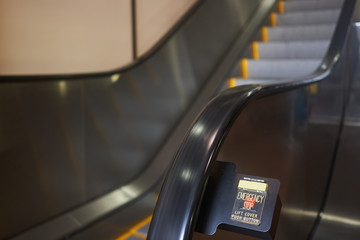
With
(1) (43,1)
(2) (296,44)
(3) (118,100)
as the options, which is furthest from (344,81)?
(1) (43,1)

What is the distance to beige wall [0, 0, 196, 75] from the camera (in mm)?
3205

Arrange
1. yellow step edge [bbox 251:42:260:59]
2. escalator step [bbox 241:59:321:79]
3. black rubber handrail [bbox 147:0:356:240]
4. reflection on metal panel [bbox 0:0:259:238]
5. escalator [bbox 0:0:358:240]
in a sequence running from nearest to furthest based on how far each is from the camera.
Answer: black rubber handrail [bbox 147:0:356:240] → escalator [bbox 0:0:358:240] → reflection on metal panel [bbox 0:0:259:238] → escalator step [bbox 241:59:321:79] → yellow step edge [bbox 251:42:260:59]

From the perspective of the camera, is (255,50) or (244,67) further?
(255,50)

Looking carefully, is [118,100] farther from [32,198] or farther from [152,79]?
[32,198]

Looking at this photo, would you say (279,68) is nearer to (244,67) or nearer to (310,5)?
(244,67)

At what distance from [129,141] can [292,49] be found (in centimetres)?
265

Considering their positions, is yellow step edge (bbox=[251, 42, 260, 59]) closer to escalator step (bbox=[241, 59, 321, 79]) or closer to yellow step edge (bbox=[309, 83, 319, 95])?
escalator step (bbox=[241, 59, 321, 79])

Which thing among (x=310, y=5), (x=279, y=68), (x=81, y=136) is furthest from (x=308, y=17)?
(x=81, y=136)

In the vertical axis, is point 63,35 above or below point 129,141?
above

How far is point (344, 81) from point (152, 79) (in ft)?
6.41

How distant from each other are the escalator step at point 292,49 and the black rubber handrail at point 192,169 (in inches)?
160

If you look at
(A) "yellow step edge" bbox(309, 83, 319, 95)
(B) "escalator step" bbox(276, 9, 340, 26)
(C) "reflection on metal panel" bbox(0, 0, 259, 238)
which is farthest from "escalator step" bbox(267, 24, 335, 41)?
(A) "yellow step edge" bbox(309, 83, 319, 95)

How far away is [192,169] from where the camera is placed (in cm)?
104

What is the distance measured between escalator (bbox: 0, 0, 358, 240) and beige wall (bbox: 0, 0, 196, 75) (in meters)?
0.41
